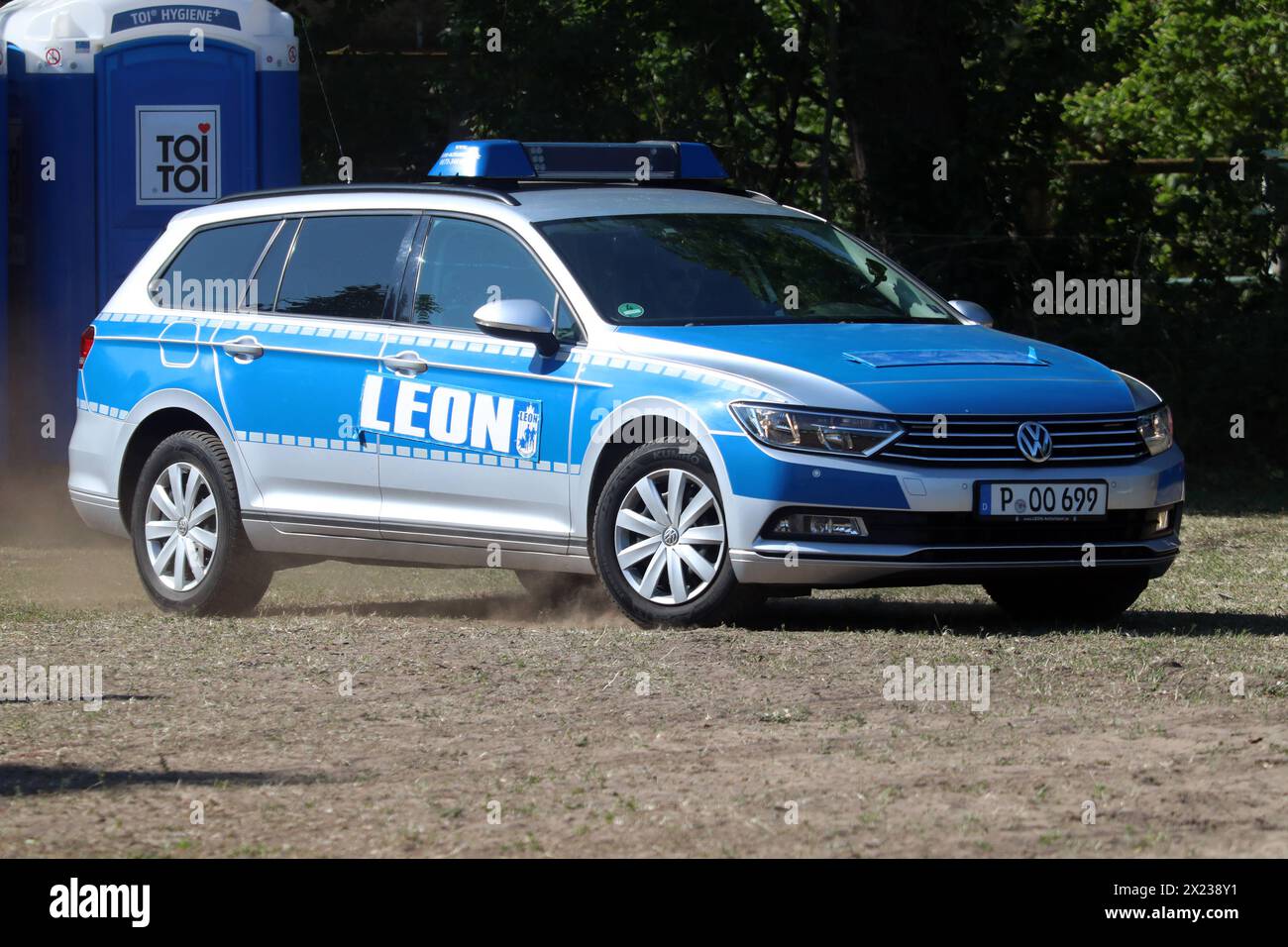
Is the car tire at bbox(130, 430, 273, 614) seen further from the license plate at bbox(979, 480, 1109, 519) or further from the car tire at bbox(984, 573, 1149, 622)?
the license plate at bbox(979, 480, 1109, 519)

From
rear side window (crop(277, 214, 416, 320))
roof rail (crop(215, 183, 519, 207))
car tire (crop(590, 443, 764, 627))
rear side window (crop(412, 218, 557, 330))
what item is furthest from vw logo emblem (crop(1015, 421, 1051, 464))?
rear side window (crop(277, 214, 416, 320))

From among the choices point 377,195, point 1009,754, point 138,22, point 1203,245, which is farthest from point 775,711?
point 1203,245

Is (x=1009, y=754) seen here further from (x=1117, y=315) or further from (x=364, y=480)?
(x=1117, y=315)

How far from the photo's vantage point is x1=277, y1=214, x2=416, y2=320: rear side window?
9.35m

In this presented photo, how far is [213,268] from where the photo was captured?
10141 mm

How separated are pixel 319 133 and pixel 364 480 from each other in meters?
10.3

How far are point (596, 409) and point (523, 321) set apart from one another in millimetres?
446

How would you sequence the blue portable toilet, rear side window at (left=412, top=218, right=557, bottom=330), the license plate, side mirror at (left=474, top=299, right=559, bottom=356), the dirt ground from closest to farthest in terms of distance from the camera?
1. the dirt ground
2. the license plate
3. side mirror at (left=474, top=299, right=559, bottom=356)
4. rear side window at (left=412, top=218, right=557, bottom=330)
5. the blue portable toilet

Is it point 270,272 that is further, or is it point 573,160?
point 573,160

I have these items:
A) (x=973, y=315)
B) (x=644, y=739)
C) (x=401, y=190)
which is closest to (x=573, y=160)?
(x=401, y=190)

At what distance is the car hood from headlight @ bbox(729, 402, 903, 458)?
0.16 ft

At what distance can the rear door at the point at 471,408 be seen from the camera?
8578mm

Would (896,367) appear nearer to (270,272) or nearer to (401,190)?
(401,190)

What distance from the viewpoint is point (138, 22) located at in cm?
1463
